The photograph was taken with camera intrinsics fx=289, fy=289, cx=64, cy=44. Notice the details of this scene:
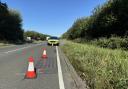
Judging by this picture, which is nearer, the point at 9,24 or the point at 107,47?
the point at 107,47

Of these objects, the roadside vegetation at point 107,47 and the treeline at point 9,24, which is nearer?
the roadside vegetation at point 107,47

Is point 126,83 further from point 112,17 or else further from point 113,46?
point 112,17

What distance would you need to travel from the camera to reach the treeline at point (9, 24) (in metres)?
68.2

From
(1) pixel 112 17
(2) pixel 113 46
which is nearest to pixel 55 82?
(2) pixel 113 46

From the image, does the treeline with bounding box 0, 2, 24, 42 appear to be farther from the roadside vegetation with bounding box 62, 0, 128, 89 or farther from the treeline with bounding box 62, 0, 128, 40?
the treeline with bounding box 62, 0, 128, 40

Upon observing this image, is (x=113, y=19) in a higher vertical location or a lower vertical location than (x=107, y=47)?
higher

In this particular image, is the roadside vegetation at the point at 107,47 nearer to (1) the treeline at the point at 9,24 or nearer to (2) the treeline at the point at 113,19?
(2) the treeline at the point at 113,19

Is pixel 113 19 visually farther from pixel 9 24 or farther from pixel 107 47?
pixel 9 24

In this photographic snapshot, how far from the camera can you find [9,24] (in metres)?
73.4

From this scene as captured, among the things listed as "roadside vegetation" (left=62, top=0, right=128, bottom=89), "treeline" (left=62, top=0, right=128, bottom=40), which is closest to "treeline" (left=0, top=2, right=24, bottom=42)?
"roadside vegetation" (left=62, top=0, right=128, bottom=89)

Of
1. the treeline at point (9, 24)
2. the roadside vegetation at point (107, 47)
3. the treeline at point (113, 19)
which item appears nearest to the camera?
the roadside vegetation at point (107, 47)

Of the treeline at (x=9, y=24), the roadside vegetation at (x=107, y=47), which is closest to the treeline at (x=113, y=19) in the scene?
the roadside vegetation at (x=107, y=47)

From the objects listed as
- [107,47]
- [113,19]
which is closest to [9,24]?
Answer: [113,19]

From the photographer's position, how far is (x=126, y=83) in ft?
23.7
